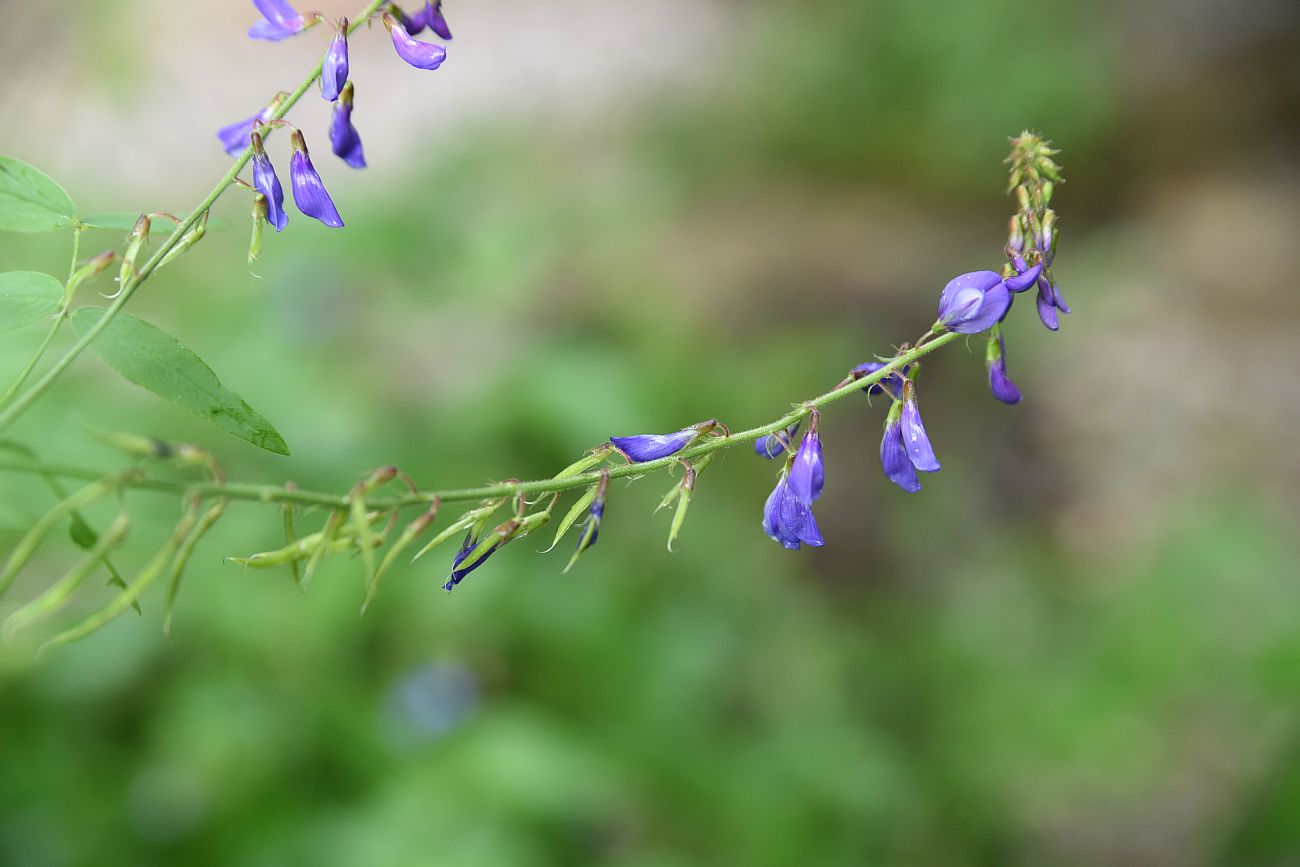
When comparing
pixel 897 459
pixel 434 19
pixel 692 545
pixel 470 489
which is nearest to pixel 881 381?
pixel 897 459

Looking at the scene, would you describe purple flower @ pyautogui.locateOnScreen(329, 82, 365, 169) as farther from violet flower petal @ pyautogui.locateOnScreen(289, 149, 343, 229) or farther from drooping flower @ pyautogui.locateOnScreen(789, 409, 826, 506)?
drooping flower @ pyautogui.locateOnScreen(789, 409, 826, 506)

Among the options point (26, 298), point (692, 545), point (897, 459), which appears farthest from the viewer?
point (692, 545)

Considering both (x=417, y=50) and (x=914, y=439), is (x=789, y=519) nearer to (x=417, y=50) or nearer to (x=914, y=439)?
(x=914, y=439)

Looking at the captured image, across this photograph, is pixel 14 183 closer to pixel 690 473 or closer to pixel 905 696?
pixel 690 473

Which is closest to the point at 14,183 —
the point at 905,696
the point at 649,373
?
the point at 649,373

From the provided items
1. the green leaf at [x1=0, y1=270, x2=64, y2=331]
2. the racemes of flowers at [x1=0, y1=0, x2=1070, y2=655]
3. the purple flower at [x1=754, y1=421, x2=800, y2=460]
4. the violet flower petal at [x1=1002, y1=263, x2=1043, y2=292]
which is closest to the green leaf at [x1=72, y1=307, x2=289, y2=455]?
the racemes of flowers at [x1=0, y1=0, x2=1070, y2=655]

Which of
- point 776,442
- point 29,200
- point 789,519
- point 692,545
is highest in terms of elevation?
point 692,545

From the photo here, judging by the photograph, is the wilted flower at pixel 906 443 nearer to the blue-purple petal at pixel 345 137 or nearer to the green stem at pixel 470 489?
the green stem at pixel 470 489
